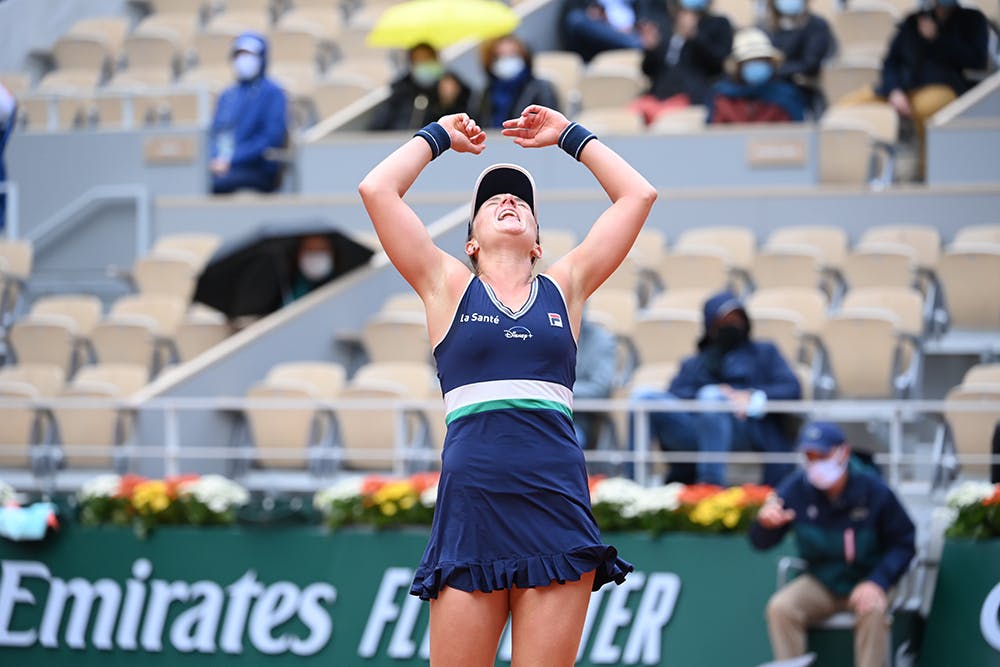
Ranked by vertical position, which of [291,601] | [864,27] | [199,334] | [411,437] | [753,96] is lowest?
[291,601]

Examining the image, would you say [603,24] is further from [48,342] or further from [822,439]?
[822,439]

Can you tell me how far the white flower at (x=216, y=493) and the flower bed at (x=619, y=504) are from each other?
0.47m

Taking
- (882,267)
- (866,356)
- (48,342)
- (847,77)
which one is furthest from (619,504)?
(847,77)

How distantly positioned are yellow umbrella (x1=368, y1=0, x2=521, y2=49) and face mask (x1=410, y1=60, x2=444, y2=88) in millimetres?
401

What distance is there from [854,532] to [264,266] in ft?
17.4

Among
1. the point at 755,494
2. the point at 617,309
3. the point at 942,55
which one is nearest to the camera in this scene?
the point at 755,494

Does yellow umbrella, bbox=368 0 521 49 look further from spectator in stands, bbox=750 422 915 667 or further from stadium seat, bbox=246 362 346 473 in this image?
spectator in stands, bbox=750 422 915 667

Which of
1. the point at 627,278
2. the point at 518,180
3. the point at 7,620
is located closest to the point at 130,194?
the point at 627,278

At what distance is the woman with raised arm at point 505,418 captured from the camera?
15.8ft

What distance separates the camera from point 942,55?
14.1 m

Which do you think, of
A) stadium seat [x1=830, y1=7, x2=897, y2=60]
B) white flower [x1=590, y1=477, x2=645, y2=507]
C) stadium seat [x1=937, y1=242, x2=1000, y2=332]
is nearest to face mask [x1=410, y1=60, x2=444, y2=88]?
stadium seat [x1=830, y1=7, x2=897, y2=60]

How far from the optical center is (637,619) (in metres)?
9.41

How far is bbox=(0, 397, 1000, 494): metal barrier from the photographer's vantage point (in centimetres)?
978

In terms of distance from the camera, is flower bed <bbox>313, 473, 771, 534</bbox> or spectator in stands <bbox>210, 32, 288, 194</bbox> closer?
flower bed <bbox>313, 473, 771, 534</bbox>
